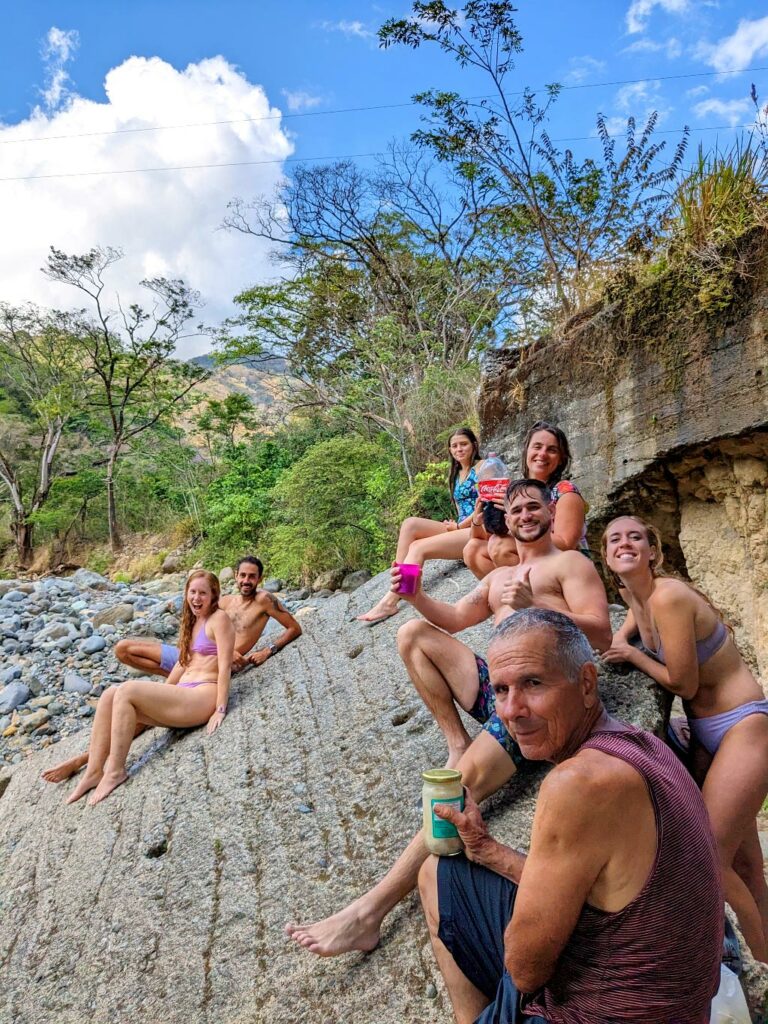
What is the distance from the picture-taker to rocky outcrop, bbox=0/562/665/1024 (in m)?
2.16

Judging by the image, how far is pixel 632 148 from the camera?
6.80m

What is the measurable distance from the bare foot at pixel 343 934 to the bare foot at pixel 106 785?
2291 millimetres

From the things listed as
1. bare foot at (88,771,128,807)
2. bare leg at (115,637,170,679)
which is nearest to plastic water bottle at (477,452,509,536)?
bare foot at (88,771,128,807)

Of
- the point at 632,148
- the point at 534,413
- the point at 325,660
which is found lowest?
the point at 325,660

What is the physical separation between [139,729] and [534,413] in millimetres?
4334

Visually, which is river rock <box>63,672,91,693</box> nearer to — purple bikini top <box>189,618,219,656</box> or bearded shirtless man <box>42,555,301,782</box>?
bearded shirtless man <box>42,555,301,782</box>

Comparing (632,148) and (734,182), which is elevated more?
(632,148)

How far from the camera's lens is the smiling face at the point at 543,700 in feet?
4.48

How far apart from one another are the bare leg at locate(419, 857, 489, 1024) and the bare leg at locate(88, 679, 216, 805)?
281 centimetres

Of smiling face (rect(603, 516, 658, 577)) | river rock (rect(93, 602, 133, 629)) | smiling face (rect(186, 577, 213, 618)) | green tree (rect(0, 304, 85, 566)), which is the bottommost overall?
river rock (rect(93, 602, 133, 629))

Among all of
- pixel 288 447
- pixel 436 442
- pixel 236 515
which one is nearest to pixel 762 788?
pixel 436 442

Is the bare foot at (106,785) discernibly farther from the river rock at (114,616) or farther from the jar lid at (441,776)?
the river rock at (114,616)

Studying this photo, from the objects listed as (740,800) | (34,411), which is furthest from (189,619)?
(34,411)

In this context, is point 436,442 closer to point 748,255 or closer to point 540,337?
point 540,337
